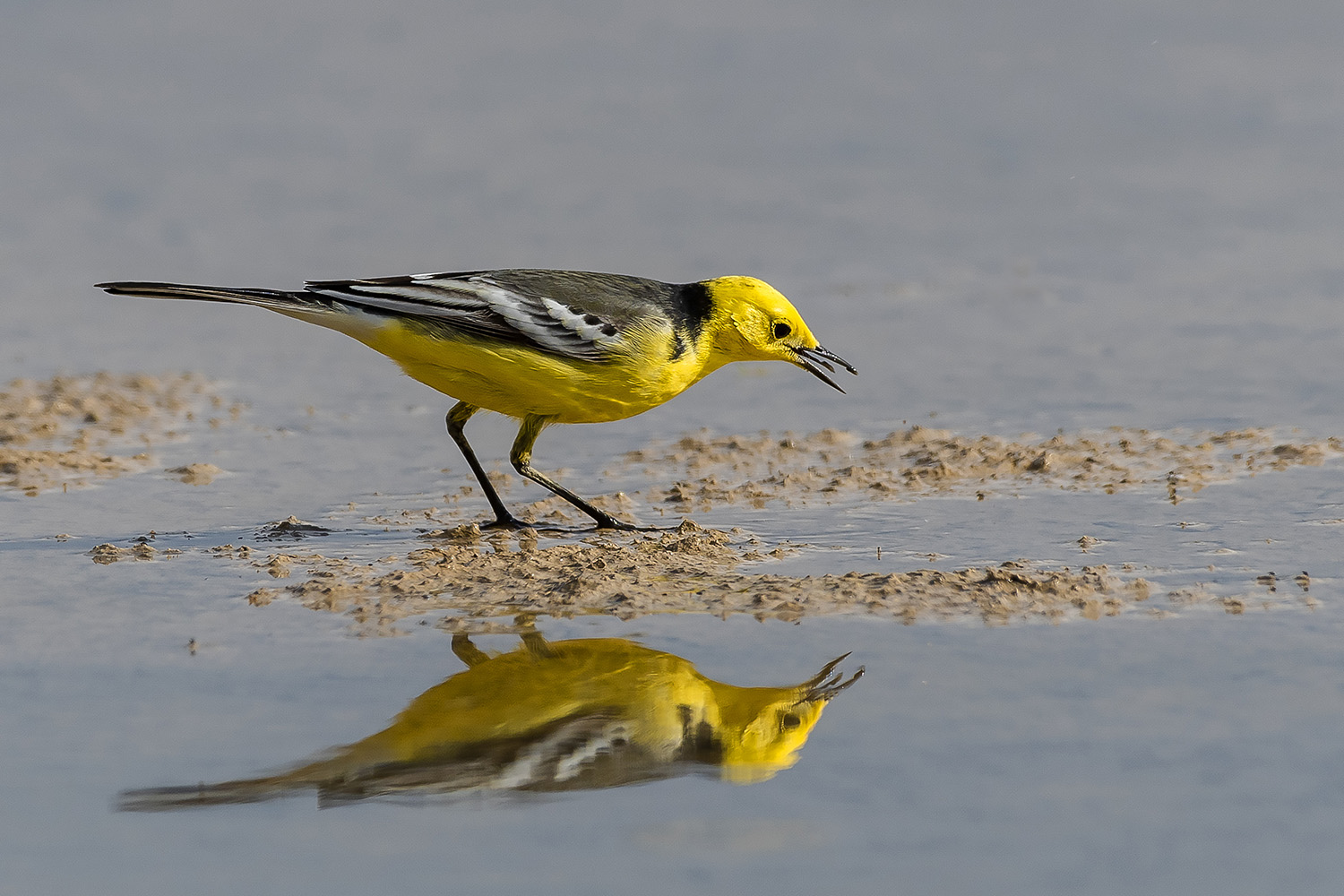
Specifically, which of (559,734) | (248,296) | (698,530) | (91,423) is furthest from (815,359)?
(91,423)

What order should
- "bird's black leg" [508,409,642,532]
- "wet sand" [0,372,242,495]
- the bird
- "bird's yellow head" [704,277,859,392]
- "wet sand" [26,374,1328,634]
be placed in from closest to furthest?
"wet sand" [26,374,1328,634]
the bird
"bird's black leg" [508,409,642,532]
"bird's yellow head" [704,277,859,392]
"wet sand" [0,372,242,495]

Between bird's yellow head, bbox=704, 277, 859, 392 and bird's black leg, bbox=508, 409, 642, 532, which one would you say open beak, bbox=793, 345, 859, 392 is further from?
bird's black leg, bbox=508, 409, 642, 532

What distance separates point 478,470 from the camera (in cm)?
763

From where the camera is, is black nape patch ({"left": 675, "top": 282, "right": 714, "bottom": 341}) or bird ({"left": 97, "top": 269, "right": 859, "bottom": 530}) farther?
black nape patch ({"left": 675, "top": 282, "right": 714, "bottom": 341})

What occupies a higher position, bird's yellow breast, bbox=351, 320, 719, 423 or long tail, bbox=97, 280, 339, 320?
long tail, bbox=97, 280, 339, 320

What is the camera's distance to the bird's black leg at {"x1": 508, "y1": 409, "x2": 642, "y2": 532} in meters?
7.40

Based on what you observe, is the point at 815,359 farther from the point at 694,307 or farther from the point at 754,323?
the point at 694,307

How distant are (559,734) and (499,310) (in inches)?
118

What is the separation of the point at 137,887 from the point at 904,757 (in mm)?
2023

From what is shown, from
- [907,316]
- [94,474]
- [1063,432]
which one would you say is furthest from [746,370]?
[94,474]

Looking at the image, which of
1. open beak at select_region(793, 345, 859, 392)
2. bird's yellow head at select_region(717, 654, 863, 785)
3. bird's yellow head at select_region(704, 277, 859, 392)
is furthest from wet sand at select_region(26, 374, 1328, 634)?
bird's yellow head at select_region(717, 654, 863, 785)

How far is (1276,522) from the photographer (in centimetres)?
698

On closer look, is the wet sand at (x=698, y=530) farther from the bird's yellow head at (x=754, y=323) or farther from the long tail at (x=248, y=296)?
the long tail at (x=248, y=296)

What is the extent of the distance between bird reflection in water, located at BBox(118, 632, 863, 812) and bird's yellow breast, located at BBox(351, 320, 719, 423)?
204 centimetres
